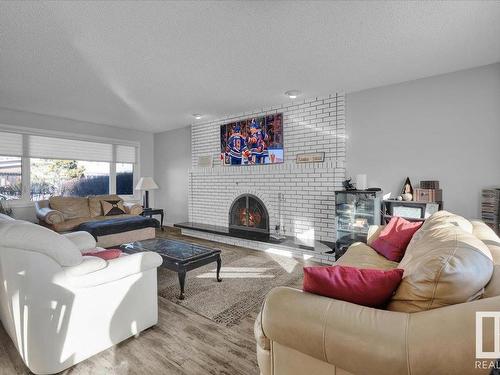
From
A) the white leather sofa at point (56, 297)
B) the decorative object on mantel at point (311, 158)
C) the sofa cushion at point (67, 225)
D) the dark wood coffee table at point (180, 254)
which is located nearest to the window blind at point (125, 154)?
the sofa cushion at point (67, 225)

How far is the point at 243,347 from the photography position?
193 cm

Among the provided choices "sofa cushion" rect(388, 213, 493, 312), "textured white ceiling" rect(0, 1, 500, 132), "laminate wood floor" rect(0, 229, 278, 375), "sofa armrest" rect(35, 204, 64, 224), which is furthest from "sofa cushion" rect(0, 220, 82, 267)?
"sofa armrest" rect(35, 204, 64, 224)

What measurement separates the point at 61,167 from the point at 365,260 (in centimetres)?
586

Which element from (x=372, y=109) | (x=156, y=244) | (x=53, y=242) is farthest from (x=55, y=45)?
(x=372, y=109)

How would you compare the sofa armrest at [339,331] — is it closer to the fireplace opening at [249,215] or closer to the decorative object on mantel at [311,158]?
the decorative object on mantel at [311,158]

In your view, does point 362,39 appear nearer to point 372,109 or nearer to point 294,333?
point 372,109

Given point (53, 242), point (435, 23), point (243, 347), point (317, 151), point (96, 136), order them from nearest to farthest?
point (53, 242) < point (243, 347) < point (435, 23) < point (317, 151) < point (96, 136)

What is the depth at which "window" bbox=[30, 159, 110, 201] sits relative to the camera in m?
5.16

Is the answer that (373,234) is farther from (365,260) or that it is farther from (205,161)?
(205,161)

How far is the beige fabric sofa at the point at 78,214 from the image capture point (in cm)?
435

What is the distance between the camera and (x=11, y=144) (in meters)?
4.73

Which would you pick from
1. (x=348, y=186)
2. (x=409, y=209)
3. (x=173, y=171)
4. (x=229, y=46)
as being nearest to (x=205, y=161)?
(x=173, y=171)

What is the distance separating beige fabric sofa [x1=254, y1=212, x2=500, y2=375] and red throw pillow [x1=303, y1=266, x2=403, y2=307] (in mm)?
44

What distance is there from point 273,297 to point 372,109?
3338mm
